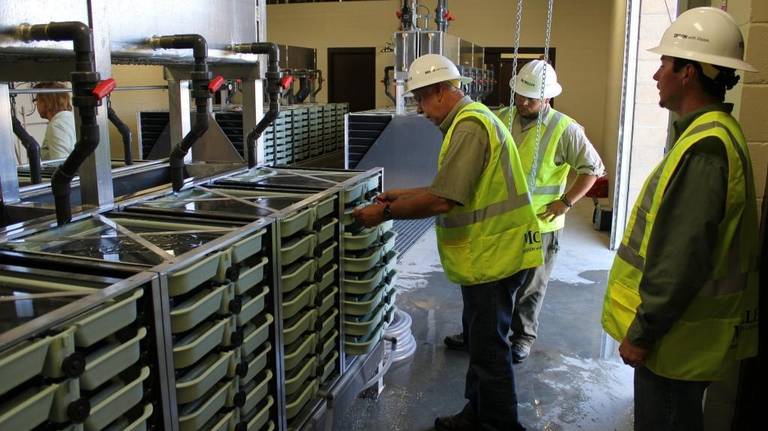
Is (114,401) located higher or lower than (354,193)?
lower

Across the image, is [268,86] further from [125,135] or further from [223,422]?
[223,422]

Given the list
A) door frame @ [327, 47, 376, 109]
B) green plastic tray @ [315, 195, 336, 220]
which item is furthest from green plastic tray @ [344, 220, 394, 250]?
door frame @ [327, 47, 376, 109]

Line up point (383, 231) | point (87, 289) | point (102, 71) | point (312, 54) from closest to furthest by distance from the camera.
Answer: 1. point (87, 289)
2. point (102, 71)
3. point (383, 231)
4. point (312, 54)

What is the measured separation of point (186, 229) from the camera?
1732 mm

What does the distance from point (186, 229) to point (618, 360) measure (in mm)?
2408

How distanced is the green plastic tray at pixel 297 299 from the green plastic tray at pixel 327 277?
0.18ft

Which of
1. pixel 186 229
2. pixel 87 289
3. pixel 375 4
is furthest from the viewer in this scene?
pixel 375 4

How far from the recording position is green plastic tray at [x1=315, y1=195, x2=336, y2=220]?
Result: 2.11 metres

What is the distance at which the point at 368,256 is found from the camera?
253 centimetres

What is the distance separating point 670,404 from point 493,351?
0.79 meters

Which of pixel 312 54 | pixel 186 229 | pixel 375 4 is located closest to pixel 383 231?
pixel 186 229

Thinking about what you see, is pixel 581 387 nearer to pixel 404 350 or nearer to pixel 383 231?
pixel 404 350

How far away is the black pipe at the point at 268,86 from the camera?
2.66 meters

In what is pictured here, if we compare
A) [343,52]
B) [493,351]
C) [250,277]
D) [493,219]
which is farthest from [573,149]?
[343,52]
